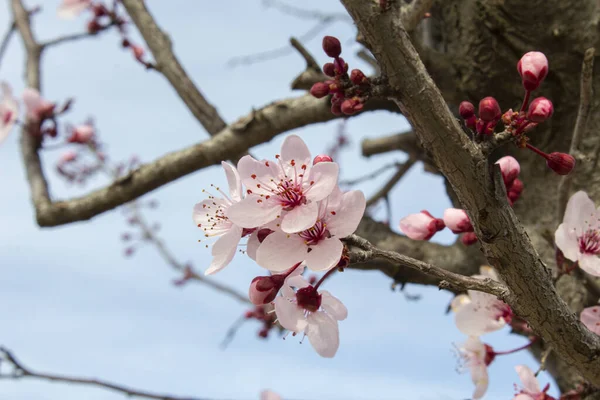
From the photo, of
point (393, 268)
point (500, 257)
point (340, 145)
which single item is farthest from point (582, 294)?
point (340, 145)

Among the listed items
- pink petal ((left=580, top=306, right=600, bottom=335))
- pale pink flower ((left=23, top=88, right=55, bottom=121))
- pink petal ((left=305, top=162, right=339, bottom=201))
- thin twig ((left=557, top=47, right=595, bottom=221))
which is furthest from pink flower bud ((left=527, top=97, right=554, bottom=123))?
pale pink flower ((left=23, top=88, right=55, bottom=121))

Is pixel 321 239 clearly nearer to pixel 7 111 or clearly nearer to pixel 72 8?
pixel 7 111

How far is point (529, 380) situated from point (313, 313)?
0.66 metres

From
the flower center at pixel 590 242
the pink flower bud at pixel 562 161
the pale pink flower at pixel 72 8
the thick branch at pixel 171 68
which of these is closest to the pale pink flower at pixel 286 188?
the pink flower bud at pixel 562 161

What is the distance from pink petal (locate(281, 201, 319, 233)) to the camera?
2.84 feet

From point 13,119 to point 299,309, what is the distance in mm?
2315

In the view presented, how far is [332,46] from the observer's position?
1033 mm

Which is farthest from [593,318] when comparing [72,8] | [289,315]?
[72,8]

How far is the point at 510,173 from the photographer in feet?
3.93

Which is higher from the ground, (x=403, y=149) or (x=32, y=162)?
(x=32, y=162)

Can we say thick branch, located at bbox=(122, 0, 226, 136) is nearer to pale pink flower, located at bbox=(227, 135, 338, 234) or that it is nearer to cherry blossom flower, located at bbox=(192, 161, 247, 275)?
cherry blossom flower, located at bbox=(192, 161, 247, 275)

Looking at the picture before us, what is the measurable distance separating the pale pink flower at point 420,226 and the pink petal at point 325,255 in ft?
1.50

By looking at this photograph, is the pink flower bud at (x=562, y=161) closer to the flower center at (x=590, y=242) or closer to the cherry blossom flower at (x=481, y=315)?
the flower center at (x=590, y=242)

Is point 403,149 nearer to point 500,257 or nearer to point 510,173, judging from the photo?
point 510,173
